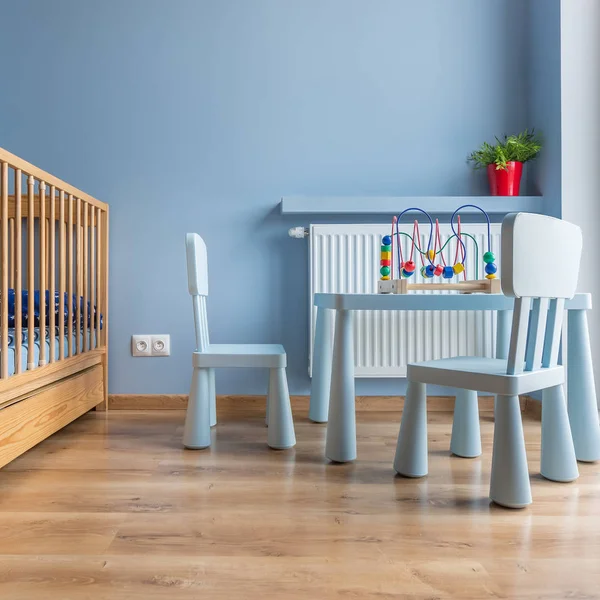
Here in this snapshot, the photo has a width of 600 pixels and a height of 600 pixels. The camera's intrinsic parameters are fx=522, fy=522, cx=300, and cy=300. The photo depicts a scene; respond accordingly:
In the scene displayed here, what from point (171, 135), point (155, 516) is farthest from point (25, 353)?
point (171, 135)

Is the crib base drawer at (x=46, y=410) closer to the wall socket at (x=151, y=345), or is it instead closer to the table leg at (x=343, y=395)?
the wall socket at (x=151, y=345)

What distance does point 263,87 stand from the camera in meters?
2.08

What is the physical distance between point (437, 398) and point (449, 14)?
1540 mm

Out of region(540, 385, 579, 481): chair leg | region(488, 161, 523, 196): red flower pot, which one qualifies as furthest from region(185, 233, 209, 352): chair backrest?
region(488, 161, 523, 196): red flower pot

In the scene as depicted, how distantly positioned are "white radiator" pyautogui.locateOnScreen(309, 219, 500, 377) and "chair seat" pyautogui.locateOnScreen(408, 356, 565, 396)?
0.69 m

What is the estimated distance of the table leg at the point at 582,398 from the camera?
139cm

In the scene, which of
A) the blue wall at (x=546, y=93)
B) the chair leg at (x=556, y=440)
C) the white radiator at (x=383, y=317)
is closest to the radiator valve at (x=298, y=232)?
the white radiator at (x=383, y=317)

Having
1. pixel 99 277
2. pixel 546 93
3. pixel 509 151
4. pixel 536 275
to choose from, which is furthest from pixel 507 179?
pixel 99 277

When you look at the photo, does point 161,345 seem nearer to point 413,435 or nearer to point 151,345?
point 151,345

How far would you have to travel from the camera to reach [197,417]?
1.52 meters

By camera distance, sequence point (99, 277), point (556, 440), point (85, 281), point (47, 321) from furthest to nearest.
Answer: point (99, 277) → point (85, 281) → point (47, 321) → point (556, 440)

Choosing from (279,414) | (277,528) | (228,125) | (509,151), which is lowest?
(277,528)

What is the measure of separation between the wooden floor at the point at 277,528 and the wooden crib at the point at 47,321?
15 centimetres

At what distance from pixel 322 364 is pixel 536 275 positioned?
96 cm
